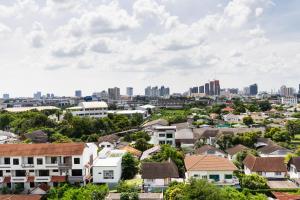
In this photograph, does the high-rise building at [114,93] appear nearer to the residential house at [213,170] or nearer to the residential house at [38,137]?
the residential house at [38,137]

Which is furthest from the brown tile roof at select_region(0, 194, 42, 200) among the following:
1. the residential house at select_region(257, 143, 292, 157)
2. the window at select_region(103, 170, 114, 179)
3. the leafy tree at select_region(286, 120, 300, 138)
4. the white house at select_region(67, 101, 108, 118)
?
the white house at select_region(67, 101, 108, 118)

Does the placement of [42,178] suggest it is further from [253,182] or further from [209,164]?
[253,182]

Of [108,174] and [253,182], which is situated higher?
[108,174]

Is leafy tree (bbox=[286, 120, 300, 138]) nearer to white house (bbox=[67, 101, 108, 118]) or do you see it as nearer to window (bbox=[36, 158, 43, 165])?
white house (bbox=[67, 101, 108, 118])

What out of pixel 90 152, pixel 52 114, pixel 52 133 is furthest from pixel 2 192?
pixel 52 114

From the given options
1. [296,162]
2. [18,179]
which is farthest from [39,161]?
[296,162]
